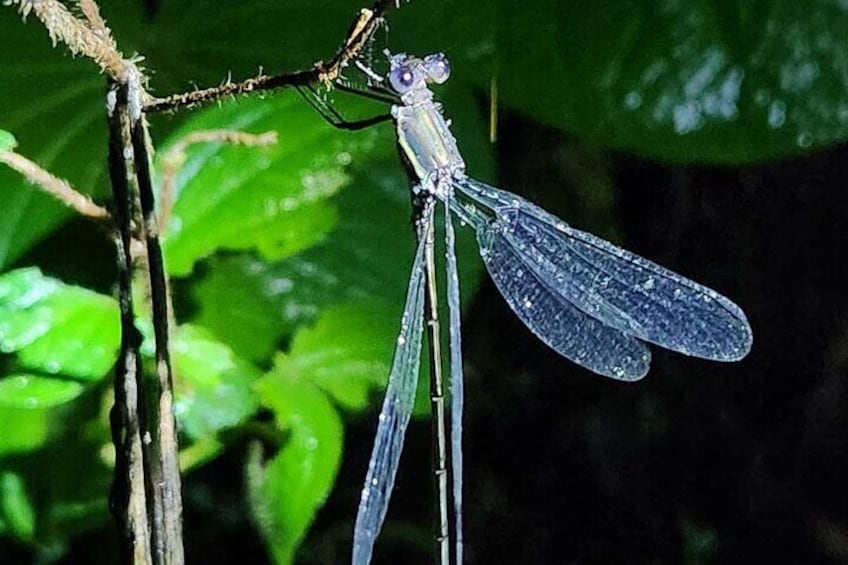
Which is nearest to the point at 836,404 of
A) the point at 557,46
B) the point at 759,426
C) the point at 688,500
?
the point at 759,426

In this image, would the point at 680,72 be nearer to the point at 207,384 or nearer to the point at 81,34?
the point at 207,384

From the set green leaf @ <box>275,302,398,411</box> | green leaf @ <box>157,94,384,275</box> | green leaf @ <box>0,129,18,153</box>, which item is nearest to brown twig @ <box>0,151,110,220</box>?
green leaf @ <box>0,129,18,153</box>

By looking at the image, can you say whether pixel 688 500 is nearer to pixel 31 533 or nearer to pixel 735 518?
pixel 735 518

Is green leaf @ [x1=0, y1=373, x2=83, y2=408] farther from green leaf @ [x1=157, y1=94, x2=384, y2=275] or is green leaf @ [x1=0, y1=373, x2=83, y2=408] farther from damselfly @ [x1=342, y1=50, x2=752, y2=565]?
damselfly @ [x1=342, y1=50, x2=752, y2=565]

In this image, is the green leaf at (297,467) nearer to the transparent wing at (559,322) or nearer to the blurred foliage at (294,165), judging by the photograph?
the blurred foliage at (294,165)

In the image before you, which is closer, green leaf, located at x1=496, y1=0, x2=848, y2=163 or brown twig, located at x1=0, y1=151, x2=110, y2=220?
brown twig, located at x1=0, y1=151, x2=110, y2=220

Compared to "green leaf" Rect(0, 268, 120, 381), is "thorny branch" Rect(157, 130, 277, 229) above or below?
above

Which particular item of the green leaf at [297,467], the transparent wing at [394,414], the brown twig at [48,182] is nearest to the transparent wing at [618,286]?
the transparent wing at [394,414]
